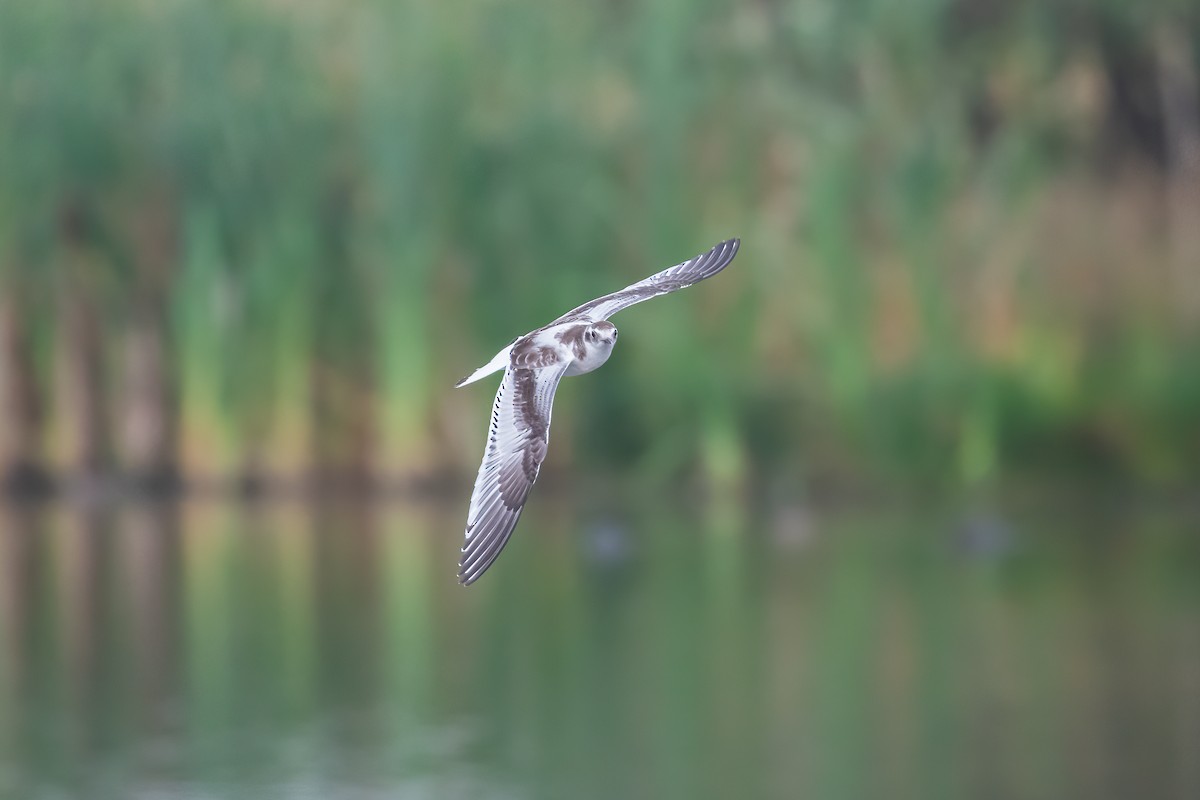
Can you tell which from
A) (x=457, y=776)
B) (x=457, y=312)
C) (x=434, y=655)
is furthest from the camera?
(x=457, y=312)

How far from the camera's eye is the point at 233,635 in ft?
46.8

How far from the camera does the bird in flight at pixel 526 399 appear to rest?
5.46m

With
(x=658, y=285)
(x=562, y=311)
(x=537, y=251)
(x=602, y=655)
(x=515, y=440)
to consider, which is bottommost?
(x=515, y=440)

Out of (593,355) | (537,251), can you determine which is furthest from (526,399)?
(537,251)

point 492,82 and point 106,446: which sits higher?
point 492,82

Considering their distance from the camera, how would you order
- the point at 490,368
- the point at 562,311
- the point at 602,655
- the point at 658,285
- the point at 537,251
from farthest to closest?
A: 1. the point at 537,251
2. the point at 562,311
3. the point at 602,655
4. the point at 658,285
5. the point at 490,368

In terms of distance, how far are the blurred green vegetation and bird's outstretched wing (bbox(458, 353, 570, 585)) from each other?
34.2 feet

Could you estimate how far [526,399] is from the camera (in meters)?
5.70

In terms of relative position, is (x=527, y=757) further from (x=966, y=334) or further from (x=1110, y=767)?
(x=966, y=334)

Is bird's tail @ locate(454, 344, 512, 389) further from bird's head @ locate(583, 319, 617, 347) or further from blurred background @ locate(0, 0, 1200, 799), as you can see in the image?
blurred background @ locate(0, 0, 1200, 799)

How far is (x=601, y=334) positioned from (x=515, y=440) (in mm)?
443

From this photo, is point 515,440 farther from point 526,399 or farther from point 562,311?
point 562,311

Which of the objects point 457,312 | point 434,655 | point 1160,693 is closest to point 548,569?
point 457,312

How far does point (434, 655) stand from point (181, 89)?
18.9 feet
